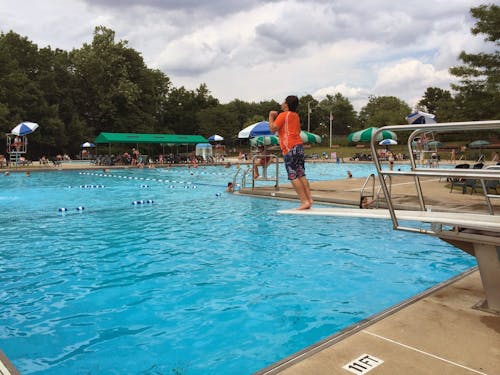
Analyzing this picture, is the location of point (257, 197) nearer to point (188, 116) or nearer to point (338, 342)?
point (338, 342)

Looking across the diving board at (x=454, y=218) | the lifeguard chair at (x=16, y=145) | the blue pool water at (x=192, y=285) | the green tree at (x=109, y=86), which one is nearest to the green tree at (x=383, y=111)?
the green tree at (x=109, y=86)

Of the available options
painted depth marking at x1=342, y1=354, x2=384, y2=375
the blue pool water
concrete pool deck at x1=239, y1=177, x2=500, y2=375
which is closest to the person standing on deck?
the blue pool water

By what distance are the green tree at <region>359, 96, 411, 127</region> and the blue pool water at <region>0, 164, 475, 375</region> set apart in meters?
73.4

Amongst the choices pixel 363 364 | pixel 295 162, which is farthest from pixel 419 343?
pixel 295 162

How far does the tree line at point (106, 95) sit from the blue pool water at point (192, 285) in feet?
58.7

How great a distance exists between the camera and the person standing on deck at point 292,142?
18.7ft

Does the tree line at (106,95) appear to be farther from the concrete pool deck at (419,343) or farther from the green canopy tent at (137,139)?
the concrete pool deck at (419,343)

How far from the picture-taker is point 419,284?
227 inches

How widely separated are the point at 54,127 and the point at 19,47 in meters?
11.5

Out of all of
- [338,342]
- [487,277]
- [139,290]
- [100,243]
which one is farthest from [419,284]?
[100,243]

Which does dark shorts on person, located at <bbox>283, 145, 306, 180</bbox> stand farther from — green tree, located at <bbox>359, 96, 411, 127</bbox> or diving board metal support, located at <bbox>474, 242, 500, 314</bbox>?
green tree, located at <bbox>359, 96, 411, 127</bbox>

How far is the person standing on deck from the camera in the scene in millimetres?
5695

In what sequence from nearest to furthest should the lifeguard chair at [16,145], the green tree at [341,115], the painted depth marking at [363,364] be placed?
the painted depth marking at [363,364], the lifeguard chair at [16,145], the green tree at [341,115]

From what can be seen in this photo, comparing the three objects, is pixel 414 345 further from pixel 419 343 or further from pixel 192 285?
pixel 192 285
